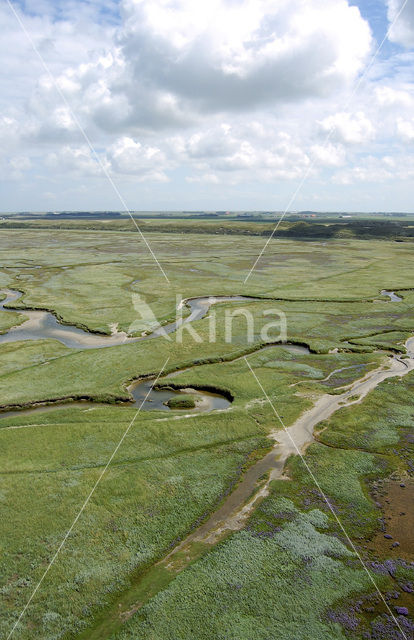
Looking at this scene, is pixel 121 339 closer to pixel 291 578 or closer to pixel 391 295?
pixel 291 578

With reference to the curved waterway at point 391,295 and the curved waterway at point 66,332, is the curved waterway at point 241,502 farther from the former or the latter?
the curved waterway at point 391,295

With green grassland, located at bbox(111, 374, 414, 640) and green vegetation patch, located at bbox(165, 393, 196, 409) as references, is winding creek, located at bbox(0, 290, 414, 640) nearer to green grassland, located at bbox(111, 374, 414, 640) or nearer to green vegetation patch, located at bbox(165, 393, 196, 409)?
green vegetation patch, located at bbox(165, 393, 196, 409)

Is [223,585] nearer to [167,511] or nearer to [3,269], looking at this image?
[167,511]

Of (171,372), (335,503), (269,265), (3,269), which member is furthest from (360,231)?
(335,503)

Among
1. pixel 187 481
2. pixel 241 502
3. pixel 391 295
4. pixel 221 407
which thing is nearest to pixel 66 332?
pixel 221 407

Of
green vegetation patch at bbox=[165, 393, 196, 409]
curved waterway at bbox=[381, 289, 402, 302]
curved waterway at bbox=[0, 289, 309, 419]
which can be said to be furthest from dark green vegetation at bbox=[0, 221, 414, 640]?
curved waterway at bbox=[381, 289, 402, 302]

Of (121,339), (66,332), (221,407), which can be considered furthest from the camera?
(66,332)
